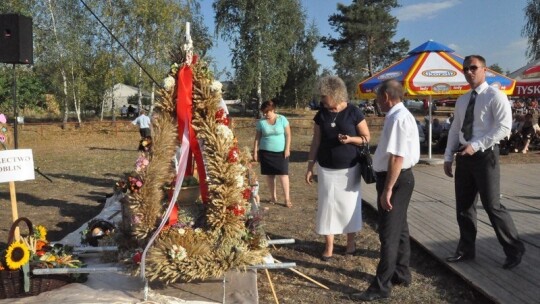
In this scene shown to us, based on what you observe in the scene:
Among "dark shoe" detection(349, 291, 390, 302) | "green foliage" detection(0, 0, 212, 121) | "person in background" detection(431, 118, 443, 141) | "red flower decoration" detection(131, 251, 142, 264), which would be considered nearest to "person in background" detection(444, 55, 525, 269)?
"dark shoe" detection(349, 291, 390, 302)

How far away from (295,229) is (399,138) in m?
2.91

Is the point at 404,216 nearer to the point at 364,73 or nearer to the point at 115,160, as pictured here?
the point at 115,160

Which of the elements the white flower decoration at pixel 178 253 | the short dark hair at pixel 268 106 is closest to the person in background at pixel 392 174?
the white flower decoration at pixel 178 253

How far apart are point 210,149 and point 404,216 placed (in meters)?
1.59

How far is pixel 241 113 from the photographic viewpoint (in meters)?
40.3

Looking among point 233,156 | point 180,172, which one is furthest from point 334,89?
point 180,172

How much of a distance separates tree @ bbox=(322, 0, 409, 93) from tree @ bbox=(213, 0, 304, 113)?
945 cm

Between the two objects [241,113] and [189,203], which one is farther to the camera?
[241,113]

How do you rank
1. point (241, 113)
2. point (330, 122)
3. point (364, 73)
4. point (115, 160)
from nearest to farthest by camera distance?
point (330, 122) → point (115, 160) → point (241, 113) → point (364, 73)

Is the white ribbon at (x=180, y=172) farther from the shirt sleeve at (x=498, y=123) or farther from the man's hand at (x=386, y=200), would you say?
the shirt sleeve at (x=498, y=123)

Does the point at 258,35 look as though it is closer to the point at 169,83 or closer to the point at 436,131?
the point at 436,131

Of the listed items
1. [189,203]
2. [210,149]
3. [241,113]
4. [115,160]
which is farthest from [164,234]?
[241,113]

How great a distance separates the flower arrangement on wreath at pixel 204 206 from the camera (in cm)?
352

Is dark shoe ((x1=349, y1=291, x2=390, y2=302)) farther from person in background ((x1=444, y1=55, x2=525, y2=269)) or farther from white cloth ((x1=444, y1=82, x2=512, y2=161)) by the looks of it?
white cloth ((x1=444, y1=82, x2=512, y2=161))
